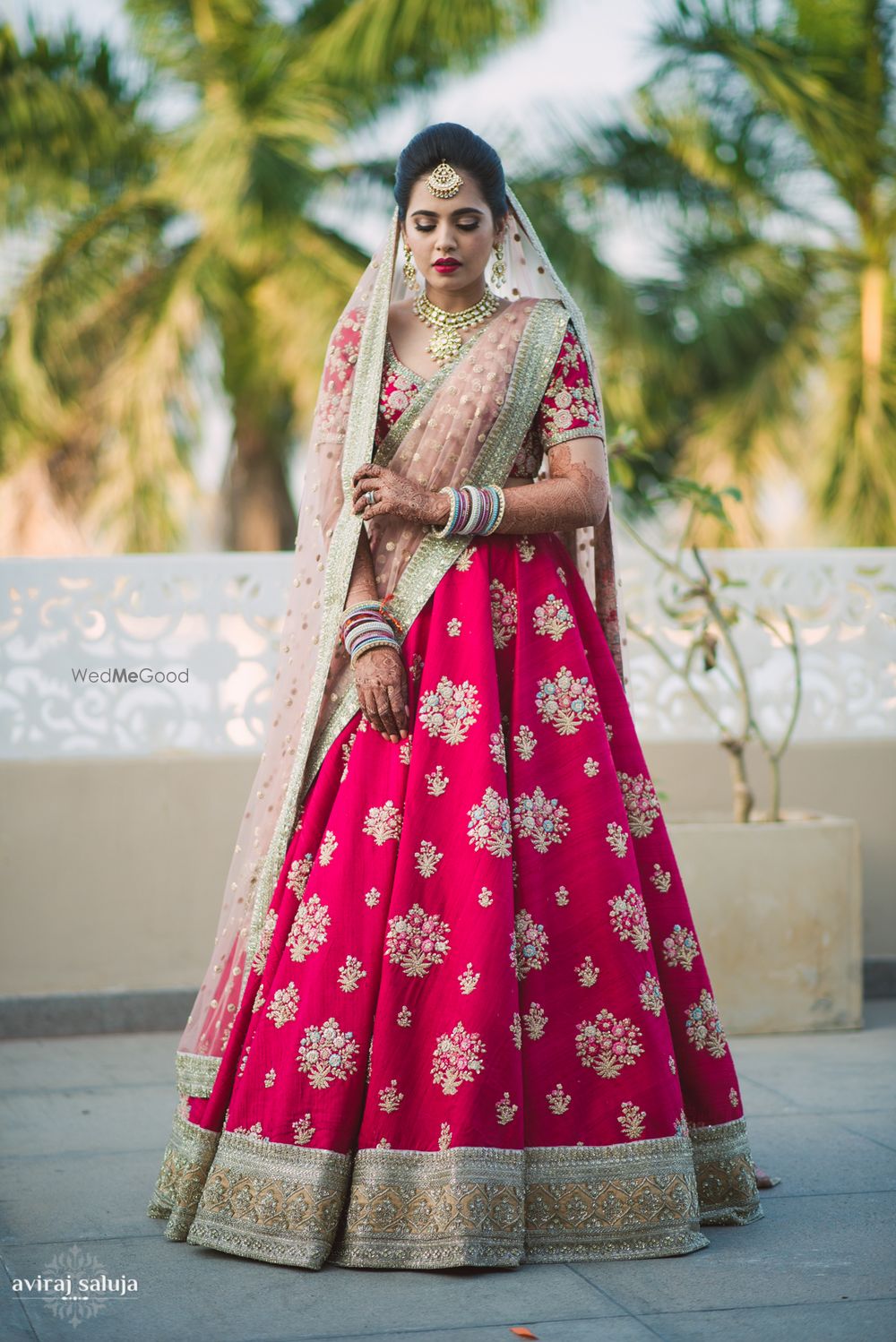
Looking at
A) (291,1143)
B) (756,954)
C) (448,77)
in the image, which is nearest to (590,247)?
(448,77)

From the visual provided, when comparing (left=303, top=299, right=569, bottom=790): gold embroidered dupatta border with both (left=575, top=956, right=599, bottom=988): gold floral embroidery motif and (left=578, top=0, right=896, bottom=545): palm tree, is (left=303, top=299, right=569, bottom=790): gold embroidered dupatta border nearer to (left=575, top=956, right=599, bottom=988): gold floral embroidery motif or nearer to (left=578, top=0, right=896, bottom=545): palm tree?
(left=575, top=956, right=599, bottom=988): gold floral embroidery motif

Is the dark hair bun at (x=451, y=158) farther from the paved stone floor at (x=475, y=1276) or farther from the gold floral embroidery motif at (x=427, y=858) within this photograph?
the paved stone floor at (x=475, y=1276)

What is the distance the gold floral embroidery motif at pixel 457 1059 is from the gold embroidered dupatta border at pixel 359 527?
41 centimetres

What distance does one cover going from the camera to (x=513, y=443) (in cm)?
278

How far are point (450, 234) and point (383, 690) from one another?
2.53 feet

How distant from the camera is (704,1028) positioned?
8.98 feet

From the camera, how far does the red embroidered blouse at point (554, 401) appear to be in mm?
2783

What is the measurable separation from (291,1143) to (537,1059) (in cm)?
40

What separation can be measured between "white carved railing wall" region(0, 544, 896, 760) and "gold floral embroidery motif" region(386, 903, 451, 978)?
192cm

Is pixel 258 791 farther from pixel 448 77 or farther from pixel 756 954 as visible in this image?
pixel 448 77

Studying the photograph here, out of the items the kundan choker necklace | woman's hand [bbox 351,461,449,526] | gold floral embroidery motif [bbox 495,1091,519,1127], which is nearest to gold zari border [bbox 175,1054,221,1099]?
gold floral embroidery motif [bbox 495,1091,519,1127]

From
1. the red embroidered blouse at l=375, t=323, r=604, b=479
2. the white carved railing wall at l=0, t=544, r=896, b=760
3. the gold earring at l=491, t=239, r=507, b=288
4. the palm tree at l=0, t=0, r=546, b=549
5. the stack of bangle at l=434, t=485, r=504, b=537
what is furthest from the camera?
the palm tree at l=0, t=0, r=546, b=549

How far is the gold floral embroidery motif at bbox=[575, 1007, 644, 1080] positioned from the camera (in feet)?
8.42

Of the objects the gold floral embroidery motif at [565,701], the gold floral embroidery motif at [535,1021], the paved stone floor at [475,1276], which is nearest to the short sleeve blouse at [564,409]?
the gold floral embroidery motif at [565,701]
